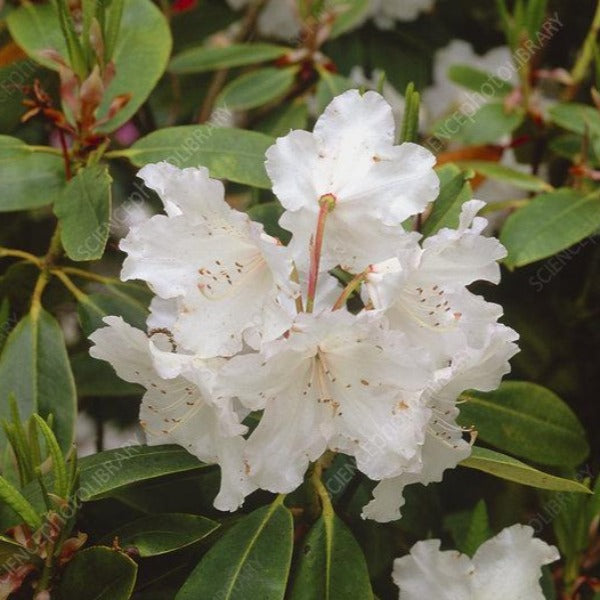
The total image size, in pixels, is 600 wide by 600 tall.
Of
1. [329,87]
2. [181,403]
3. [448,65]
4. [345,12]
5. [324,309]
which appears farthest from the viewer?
[448,65]

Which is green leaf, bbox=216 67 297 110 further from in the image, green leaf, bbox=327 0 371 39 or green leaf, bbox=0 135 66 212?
green leaf, bbox=0 135 66 212

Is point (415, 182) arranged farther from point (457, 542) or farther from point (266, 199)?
point (457, 542)

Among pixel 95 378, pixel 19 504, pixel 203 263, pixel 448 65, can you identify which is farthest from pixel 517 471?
pixel 448 65

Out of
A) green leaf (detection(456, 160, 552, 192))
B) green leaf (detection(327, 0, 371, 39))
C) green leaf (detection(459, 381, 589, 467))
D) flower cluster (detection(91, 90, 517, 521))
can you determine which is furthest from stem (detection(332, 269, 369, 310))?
green leaf (detection(327, 0, 371, 39))

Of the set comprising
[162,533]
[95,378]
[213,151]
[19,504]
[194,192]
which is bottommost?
[95,378]

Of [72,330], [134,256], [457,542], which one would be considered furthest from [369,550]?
[72,330]

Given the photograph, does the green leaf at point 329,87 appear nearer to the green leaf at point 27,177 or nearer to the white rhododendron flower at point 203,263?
the green leaf at point 27,177

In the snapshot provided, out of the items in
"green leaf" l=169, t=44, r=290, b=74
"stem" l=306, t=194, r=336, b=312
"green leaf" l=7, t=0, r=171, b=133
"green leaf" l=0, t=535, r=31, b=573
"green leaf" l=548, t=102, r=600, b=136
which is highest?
"stem" l=306, t=194, r=336, b=312

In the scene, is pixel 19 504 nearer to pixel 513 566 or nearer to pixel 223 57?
pixel 513 566
